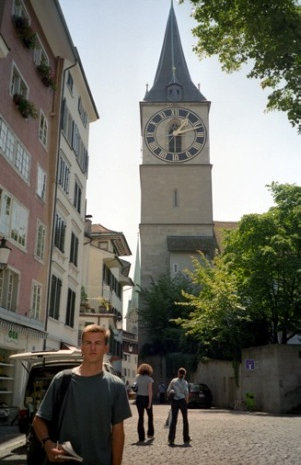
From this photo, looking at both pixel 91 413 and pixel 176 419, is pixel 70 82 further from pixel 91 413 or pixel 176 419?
pixel 91 413

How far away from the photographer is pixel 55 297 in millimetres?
24109

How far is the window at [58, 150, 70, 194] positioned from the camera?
25.1 meters

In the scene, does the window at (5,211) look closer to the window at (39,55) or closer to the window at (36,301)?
the window at (36,301)

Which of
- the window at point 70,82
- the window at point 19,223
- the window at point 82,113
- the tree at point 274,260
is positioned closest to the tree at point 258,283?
the tree at point 274,260

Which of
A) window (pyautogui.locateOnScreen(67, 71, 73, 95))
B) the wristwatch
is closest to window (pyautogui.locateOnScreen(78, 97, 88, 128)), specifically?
window (pyautogui.locateOnScreen(67, 71, 73, 95))

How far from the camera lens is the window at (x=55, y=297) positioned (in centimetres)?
2355

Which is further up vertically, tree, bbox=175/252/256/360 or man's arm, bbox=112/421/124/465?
tree, bbox=175/252/256/360

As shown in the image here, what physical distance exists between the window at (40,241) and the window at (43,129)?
3486 millimetres

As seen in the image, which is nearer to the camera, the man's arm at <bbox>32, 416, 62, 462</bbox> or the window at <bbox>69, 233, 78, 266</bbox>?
the man's arm at <bbox>32, 416, 62, 462</bbox>

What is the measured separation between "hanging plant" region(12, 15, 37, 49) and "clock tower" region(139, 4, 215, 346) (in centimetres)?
3404

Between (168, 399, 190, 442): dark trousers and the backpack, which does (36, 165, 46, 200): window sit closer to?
(168, 399, 190, 442): dark trousers

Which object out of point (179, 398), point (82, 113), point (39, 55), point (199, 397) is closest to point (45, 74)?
point (39, 55)

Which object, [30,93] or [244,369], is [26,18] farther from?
[244,369]

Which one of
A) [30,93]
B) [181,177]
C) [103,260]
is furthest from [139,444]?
[181,177]
